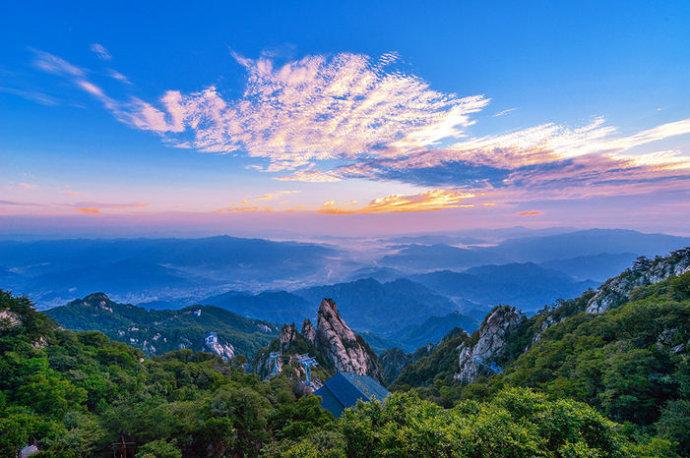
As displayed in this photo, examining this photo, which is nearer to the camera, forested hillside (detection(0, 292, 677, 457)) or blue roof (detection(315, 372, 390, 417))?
forested hillside (detection(0, 292, 677, 457))

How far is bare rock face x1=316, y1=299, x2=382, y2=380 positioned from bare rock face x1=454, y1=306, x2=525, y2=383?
31.9 m

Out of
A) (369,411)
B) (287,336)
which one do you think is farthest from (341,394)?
(287,336)

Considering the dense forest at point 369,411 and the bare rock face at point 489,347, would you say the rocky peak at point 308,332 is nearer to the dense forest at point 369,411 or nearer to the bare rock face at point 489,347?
the bare rock face at point 489,347

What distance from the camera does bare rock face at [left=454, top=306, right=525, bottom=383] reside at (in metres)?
87.6

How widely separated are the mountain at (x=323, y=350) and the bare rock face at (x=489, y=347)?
3316 centimetres

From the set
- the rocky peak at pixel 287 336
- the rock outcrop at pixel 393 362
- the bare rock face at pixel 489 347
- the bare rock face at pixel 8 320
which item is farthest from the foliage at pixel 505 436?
the rock outcrop at pixel 393 362

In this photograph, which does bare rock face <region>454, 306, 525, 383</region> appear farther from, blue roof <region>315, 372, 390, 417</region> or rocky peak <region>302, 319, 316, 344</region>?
rocky peak <region>302, 319, 316, 344</region>

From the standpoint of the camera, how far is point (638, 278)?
7938 cm

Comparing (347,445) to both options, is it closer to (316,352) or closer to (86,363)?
(86,363)

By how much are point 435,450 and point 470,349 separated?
9055cm

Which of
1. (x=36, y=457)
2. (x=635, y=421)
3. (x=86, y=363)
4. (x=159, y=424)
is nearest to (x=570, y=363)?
(x=635, y=421)

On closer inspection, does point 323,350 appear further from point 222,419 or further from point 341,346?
point 222,419

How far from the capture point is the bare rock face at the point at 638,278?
73.0 meters

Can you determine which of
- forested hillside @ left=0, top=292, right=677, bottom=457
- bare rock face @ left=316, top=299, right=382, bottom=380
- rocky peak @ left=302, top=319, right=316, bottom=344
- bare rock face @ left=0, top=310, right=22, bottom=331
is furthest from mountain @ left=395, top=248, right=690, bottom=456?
bare rock face @ left=0, top=310, right=22, bottom=331
